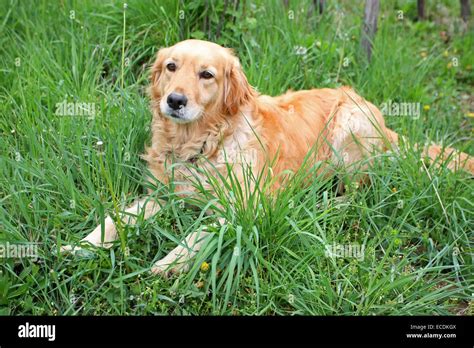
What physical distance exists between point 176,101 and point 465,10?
443 cm

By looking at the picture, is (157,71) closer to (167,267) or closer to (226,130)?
(226,130)

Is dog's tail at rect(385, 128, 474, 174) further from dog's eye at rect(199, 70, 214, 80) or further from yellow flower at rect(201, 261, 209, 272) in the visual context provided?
yellow flower at rect(201, 261, 209, 272)

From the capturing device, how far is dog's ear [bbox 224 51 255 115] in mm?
3859

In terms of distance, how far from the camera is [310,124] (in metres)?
4.33

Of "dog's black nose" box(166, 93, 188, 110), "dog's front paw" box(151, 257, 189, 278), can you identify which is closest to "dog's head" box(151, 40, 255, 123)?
"dog's black nose" box(166, 93, 188, 110)

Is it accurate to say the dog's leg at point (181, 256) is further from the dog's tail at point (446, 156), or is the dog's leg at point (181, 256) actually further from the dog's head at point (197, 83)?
the dog's tail at point (446, 156)

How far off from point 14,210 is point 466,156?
2.93m

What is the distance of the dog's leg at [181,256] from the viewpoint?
3.28 metres

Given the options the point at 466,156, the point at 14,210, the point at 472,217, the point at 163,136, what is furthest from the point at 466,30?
the point at 14,210

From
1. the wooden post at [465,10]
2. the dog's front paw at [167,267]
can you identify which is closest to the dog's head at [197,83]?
the dog's front paw at [167,267]

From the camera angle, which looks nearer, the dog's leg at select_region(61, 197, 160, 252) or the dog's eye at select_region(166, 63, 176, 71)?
the dog's leg at select_region(61, 197, 160, 252)

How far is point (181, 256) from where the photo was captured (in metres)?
3.27

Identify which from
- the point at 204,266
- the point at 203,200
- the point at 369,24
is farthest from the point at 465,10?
the point at 204,266
